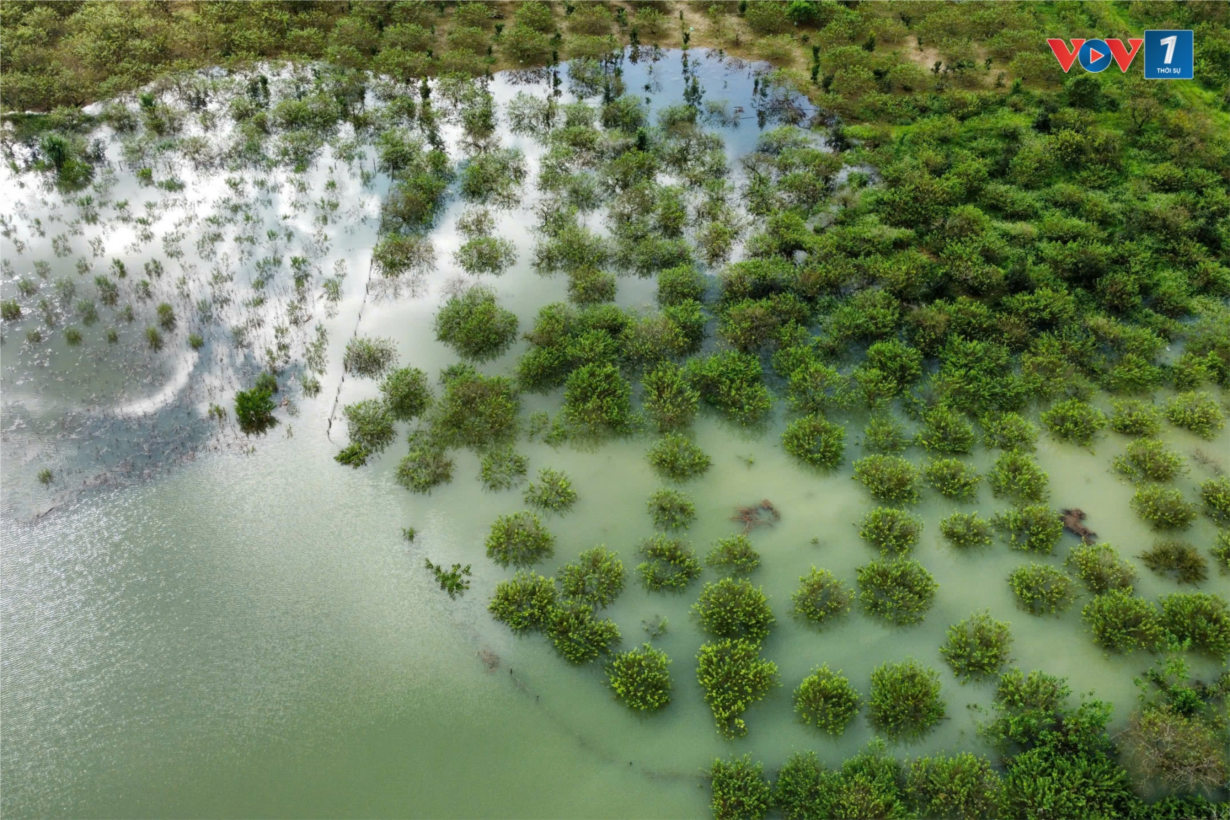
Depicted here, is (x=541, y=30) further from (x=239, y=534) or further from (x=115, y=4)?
(x=239, y=534)

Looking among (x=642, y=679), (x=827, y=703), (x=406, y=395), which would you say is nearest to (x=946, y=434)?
(x=827, y=703)

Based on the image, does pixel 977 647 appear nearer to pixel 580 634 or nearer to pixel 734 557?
pixel 734 557

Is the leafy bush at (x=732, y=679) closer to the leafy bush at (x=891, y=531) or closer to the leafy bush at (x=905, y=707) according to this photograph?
the leafy bush at (x=905, y=707)

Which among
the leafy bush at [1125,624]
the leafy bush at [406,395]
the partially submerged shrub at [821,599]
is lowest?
the leafy bush at [1125,624]

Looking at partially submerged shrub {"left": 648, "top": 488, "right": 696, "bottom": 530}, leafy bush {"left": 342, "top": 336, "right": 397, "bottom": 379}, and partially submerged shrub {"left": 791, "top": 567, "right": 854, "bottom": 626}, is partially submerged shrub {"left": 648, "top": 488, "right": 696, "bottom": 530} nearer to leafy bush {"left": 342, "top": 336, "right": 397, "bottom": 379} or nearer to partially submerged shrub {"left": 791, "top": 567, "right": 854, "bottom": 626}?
partially submerged shrub {"left": 791, "top": 567, "right": 854, "bottom": 626}

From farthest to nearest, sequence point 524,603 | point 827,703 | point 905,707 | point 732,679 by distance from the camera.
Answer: point 524,603 → point 732,679 → point 827,703 → point 905,707

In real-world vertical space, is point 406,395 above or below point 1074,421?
above

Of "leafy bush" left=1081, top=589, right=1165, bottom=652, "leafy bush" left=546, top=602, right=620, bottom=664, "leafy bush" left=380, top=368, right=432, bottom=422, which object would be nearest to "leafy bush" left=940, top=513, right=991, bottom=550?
"leafy bush" left=1081, top=589, right=1165, bottom=652

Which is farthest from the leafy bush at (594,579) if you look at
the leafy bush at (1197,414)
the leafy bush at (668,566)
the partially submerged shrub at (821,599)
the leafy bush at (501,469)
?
the leafy bush at (1197,414)
